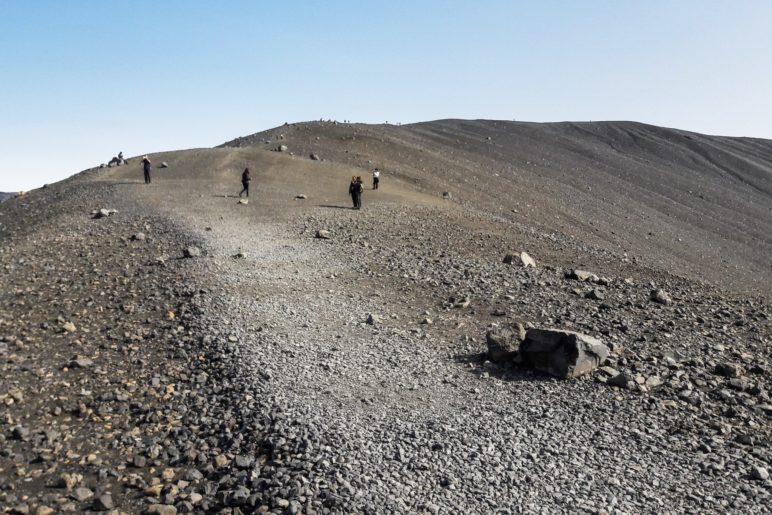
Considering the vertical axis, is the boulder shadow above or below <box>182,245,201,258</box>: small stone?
below

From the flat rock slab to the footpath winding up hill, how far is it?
33cm

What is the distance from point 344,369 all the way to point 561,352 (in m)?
4.77

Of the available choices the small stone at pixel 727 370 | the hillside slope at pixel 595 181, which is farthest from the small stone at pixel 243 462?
the hillside slope at pixel 595 181

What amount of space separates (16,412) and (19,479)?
7.70ft

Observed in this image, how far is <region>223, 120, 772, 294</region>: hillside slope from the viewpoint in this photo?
3559 cm

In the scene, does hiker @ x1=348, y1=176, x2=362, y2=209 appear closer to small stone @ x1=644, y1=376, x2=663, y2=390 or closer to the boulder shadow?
the boulder shadow

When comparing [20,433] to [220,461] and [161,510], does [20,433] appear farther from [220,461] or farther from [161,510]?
[220,461]

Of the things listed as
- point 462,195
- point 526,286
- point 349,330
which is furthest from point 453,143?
point 349,330

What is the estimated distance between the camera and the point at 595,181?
174 ft

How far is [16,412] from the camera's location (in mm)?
10539

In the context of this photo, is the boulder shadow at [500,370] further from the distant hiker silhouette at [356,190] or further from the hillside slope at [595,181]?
the hillside slope at [595,181]

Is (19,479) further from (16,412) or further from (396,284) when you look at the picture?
(396,284)

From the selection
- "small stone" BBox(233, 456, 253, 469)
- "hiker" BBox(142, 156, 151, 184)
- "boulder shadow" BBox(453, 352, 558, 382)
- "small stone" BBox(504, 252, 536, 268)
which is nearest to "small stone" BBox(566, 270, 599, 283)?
"small stone" BBox(504, 252, 536, 268)

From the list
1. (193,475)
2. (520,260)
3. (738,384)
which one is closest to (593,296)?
(520,260)
